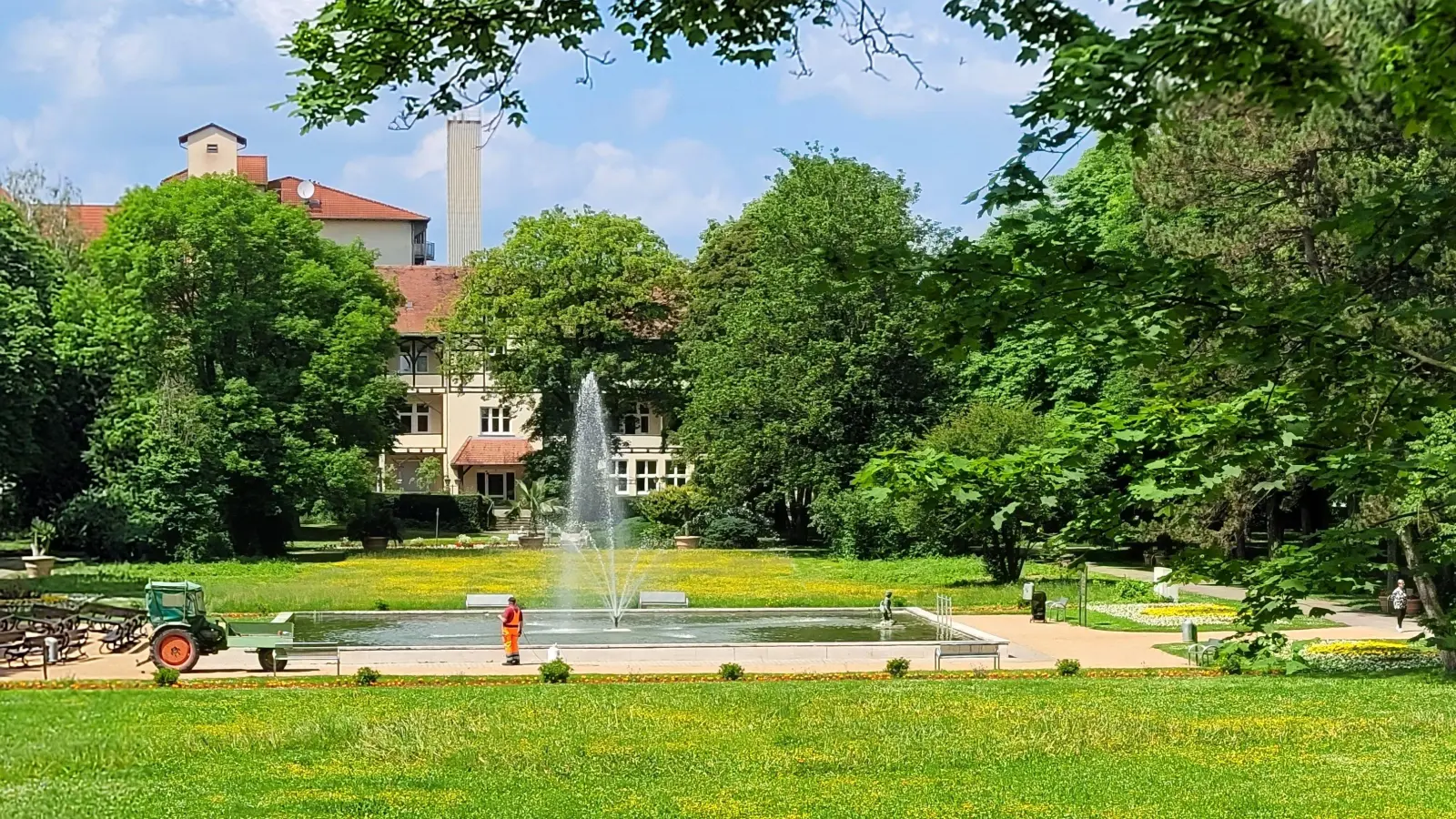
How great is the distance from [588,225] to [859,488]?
183 feet

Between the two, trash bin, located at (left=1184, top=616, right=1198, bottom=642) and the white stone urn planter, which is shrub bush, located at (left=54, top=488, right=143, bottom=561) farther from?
trash bin, located at (left=1184, top=616, right=1198, bottom=642)

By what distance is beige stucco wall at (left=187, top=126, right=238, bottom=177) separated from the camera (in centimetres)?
7412

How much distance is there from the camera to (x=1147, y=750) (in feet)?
43.3

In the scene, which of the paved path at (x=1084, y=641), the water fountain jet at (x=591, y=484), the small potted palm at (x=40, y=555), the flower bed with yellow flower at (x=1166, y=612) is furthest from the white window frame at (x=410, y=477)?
the paved path at (x=1084, y=641)

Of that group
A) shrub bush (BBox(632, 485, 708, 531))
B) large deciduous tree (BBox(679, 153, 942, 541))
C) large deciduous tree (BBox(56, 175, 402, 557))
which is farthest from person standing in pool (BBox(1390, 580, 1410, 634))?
shrub bush (BBox(632, 485, 708, 531))

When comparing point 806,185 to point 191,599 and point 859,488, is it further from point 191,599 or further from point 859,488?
point 859,488

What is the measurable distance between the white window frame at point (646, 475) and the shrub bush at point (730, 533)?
59.9 ft

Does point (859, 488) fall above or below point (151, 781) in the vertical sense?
above

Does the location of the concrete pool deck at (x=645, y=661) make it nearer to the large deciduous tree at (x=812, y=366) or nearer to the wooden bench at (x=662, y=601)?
the wooden bench at (x=662, y=601)

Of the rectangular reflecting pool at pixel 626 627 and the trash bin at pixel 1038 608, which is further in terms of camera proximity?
the trash bin at pixel 1038 608

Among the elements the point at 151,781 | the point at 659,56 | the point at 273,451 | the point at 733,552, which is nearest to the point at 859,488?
the point at 659,56

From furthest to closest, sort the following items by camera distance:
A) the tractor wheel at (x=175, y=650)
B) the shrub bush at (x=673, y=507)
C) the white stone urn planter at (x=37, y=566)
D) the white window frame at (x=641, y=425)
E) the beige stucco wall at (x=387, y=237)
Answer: the beige stucco wall at (x=387, y=237)
the white window frame at (x=641, y=425)
the shrub bush at (x=673, y=507)
the white stone urn planter at (x=37, y=566)
the tractor wheel at (x=175, y=650)

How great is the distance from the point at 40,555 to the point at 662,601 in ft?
63.8

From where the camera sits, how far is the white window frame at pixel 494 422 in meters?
74.4
